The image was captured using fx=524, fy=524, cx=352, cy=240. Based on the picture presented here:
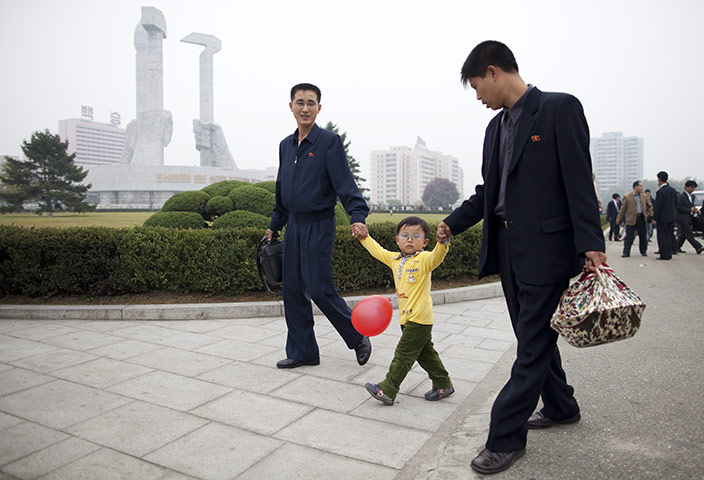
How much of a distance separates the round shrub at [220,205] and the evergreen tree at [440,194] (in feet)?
345

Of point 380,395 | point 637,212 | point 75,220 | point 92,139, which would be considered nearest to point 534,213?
point 380,395

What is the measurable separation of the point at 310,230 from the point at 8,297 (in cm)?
463

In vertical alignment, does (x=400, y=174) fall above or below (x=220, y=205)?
above

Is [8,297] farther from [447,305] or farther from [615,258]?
[615,258]

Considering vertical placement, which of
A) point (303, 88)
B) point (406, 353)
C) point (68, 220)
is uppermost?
point (303, 88)

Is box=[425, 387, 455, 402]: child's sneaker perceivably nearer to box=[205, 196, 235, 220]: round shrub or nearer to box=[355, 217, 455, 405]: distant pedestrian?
box=[355, 217, 455, 405]: distant pedestrian

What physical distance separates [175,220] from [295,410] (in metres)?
6.02

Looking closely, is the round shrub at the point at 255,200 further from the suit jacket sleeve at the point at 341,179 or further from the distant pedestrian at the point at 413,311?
the distant pedestrian at the point at 413,311

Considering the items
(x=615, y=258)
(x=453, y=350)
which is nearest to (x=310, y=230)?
(x=453, y=350)

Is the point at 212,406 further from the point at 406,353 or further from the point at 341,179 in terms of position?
the point at 341,179

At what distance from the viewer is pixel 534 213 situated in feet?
8.05

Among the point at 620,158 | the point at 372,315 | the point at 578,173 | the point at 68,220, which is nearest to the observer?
the point at 578,173

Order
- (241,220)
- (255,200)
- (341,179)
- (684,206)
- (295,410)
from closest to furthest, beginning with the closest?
(295,410)
(341,179)
(241,220)
(255,200)
(684,206)

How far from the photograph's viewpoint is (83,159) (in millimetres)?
126188
